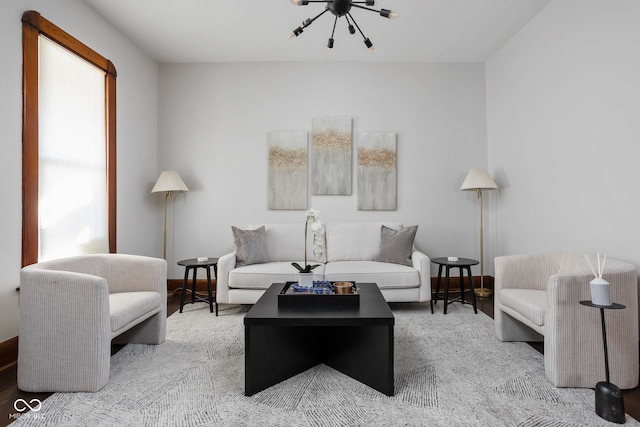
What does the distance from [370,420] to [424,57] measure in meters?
4.11

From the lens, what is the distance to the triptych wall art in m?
4.51

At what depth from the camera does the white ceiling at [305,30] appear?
3.32m

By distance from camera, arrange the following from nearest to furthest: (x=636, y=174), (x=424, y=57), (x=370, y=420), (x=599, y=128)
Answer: (x=370, y=420) < (x=636, y=174) < (x=599, y=128) < (x=424, y=57)

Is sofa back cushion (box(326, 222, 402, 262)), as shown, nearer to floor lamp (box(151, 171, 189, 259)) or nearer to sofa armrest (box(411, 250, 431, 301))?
sofa armrest (box(411, 250, 431, 301))

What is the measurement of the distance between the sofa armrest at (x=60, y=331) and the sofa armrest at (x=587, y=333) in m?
2.63

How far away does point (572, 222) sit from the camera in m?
3.05

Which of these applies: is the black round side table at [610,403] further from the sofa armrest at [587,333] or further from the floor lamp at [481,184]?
the floor lamp at [481,184]

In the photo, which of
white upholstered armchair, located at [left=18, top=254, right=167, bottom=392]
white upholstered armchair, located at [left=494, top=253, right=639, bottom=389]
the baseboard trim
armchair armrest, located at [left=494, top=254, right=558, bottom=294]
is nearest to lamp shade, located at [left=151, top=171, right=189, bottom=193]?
the baseboard trim

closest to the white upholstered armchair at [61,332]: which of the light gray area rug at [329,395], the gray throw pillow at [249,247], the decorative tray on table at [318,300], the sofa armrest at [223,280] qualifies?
the light gray area rug at [329,395]

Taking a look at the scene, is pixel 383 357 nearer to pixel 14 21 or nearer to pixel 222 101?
pixel 14 21

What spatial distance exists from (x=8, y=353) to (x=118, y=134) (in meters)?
2.23

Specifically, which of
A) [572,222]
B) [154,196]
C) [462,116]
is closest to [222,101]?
[154,196]

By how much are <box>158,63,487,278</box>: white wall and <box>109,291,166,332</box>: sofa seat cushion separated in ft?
6.08

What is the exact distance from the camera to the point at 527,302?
2.39 meters
